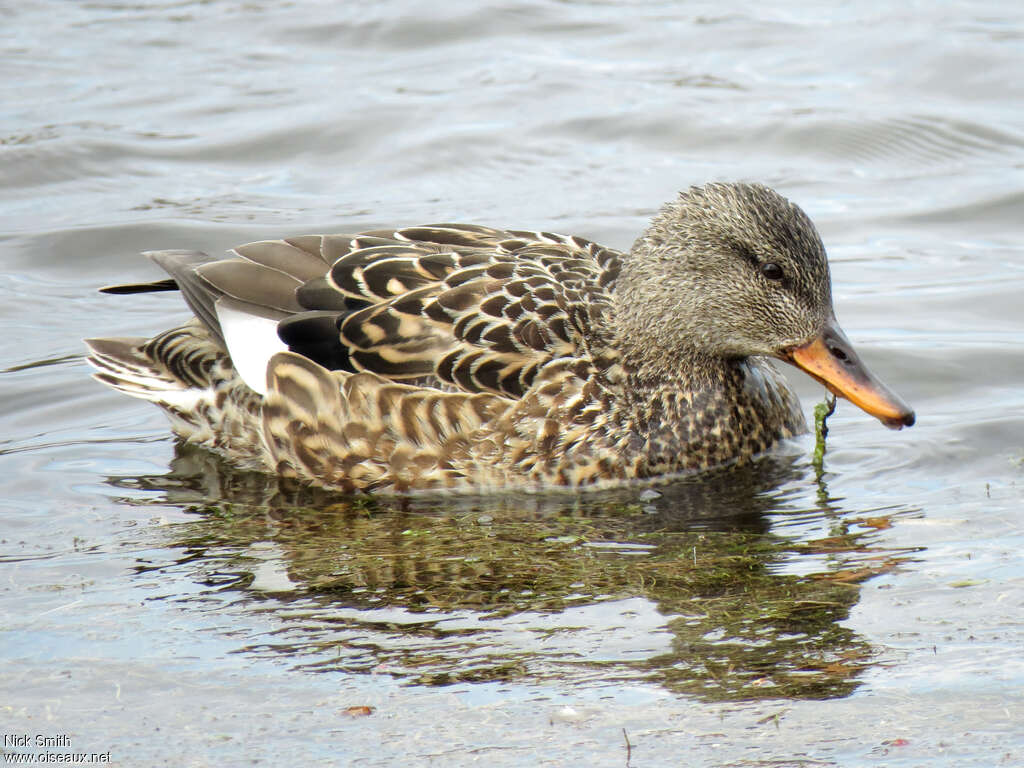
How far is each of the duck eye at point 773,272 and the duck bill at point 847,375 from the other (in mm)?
323

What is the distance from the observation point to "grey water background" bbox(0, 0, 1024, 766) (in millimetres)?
5172

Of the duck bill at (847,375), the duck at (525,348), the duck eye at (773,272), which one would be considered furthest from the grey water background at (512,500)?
the duck eye at (773,272)

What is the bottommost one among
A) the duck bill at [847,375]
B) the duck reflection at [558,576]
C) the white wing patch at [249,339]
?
the duck reflection at [558,576]

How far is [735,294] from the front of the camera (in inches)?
301

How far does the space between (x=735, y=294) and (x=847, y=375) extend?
682 millimetres

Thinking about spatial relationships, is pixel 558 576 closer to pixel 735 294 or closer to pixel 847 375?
pixel 847 375

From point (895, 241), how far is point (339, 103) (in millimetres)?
5384

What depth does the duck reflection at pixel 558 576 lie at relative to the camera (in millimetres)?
5527

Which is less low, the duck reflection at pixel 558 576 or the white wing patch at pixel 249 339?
the white wing patch at pixel 249 339

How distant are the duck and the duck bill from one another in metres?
0.01

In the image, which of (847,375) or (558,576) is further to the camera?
(847,375)

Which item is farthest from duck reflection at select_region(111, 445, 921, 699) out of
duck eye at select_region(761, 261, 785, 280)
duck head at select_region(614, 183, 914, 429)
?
duck eye at select_region(761, 261, 785, 280)

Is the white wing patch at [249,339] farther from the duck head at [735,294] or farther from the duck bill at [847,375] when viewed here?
the duck bill at [847,375]

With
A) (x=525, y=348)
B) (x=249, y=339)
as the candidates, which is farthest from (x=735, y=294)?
(x=249, y=339)
